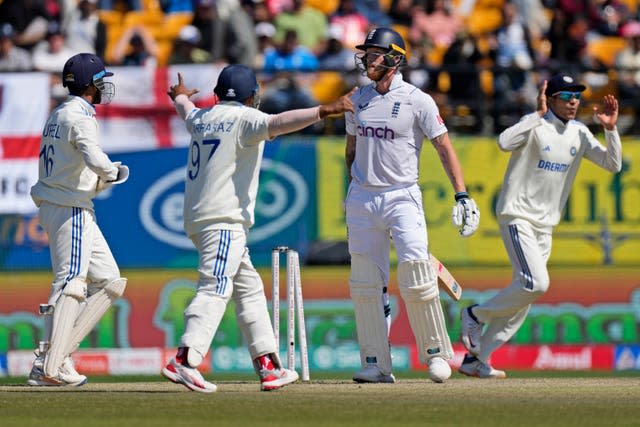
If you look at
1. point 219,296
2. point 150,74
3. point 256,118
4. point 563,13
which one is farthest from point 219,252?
point 563,13

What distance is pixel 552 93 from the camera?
37.2 feet

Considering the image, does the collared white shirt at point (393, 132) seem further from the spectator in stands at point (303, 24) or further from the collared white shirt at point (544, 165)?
the spectator in stands at point (303, 24)

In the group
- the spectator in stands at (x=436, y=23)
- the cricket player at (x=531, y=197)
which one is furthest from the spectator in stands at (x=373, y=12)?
the cricket player at (x=531, y=197)

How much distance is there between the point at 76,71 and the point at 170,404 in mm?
2531

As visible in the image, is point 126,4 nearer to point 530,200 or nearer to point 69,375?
point 530,200

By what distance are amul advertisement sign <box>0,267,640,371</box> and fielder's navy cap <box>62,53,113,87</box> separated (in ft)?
16.3

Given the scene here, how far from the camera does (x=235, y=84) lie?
958cm

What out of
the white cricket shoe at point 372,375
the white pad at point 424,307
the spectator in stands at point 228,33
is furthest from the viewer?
the spectator in stands at point 228,33

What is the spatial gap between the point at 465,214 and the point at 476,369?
5.85 feet

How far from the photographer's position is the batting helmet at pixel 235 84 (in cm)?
957

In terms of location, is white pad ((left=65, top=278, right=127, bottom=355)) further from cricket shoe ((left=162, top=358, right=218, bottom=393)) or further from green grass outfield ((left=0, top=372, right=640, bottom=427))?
cricket shoe ((left=162, top=358, right=218, bottom=393))

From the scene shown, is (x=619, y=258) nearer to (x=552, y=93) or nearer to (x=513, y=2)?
(x=552, y=93)

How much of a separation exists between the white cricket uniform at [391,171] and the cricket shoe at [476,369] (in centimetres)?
160

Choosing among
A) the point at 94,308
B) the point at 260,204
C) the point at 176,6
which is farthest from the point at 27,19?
the point at 94,308
